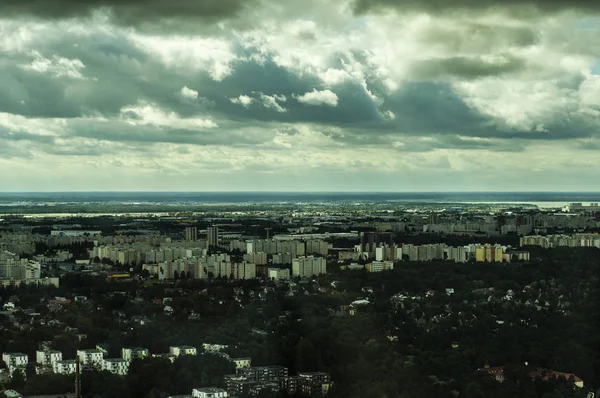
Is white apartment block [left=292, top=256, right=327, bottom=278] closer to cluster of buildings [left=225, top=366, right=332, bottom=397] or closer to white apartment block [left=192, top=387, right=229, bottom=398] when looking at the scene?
cluster of buildings [left=225, top=366, right=332, bottom=397]

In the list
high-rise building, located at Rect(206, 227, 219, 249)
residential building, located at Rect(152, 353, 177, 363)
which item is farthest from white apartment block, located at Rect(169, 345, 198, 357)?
high-rise building, located at Rect(206, 227, 219, 249)

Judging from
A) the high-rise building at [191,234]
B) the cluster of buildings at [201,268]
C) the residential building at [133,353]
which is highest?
the high-rise building at [191,234]

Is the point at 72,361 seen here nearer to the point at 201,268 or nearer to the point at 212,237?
the point at 201,268

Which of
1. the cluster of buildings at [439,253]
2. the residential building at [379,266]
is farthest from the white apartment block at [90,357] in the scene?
the cluster of buildings at [439,253]

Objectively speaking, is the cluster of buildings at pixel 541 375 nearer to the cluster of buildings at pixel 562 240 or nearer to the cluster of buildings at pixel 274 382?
the cluster of buildings at pixel 274 382

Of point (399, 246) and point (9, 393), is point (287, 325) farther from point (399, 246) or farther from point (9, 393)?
point (399, 246)

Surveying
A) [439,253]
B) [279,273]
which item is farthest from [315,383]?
[439,253]
